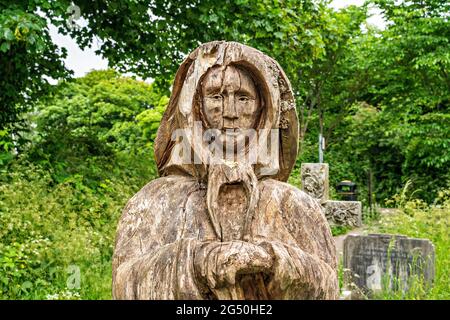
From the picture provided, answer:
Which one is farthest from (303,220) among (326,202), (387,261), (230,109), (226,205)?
(326,202)

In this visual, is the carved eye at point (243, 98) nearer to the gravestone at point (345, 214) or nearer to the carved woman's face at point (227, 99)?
the carved woman's face at point (227, 99)

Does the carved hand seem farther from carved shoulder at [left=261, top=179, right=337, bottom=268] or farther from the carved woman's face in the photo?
the carved woman's face

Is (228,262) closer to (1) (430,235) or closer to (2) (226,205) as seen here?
(2) (226,205)

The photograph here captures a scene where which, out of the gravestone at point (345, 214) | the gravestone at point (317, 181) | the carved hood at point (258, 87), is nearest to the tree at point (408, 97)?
the gravestone at point (345, 214)

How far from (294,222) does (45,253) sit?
14.0 ft

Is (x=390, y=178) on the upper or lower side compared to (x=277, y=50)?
lower

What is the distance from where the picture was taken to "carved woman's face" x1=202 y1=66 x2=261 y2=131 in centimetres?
223

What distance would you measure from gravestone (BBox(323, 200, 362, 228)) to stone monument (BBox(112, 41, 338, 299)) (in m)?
11.6

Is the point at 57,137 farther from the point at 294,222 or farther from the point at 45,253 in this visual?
the point at 294,222

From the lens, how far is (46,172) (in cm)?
743

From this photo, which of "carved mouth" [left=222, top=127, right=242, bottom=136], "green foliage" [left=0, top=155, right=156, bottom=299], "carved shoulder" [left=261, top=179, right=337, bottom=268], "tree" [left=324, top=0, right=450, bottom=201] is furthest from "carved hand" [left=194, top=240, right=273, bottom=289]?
"tree" [left=324, top=0, right=450, bottom=201]

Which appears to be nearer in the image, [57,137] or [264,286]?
[264,286]

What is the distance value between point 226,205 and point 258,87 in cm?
60

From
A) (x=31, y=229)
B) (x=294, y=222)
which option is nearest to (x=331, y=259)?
(x=294, y=222)
